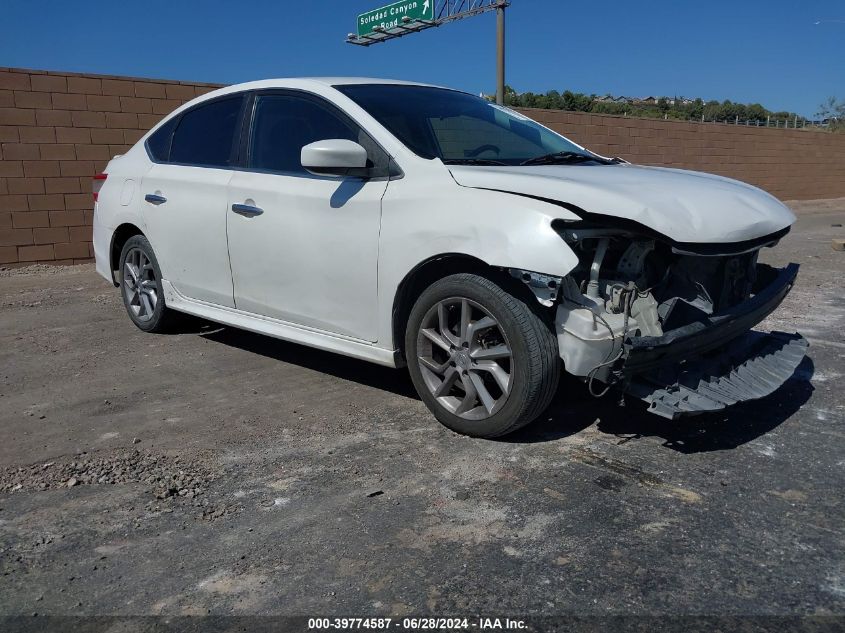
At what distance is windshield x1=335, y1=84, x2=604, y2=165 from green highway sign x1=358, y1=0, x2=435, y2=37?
18.2 metres

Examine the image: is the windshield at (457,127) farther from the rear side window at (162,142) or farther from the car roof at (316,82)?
the rear side window at (162,142)

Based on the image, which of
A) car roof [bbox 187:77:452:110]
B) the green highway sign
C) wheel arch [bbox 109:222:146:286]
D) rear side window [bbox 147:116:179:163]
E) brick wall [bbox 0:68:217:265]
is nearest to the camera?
car roof [bbox 187:77:452:110]

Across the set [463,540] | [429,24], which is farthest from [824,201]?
[463,540]

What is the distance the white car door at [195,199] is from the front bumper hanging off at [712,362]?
2.70 m

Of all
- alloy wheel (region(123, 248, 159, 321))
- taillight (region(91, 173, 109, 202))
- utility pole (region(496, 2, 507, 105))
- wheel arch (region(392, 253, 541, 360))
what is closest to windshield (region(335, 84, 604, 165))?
wheel arch (region(392, 253, 541, 360))

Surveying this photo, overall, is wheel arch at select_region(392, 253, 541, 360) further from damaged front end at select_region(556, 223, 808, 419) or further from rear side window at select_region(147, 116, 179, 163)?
rear side window at select_region(147, 116, 179, 163)

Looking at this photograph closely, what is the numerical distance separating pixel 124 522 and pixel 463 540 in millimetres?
1338

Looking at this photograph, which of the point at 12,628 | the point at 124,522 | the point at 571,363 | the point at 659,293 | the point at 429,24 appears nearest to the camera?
the point at 12,628

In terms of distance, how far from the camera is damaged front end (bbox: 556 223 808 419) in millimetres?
3203

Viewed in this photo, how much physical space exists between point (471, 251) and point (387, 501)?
118 cm

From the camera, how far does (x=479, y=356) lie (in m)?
3.55

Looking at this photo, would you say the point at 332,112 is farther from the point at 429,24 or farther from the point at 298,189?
the point at 429,24

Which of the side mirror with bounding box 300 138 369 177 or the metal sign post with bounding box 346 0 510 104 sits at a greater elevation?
the metal sign post with bounding box 346 0 510 104

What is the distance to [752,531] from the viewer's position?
9.12 feet
